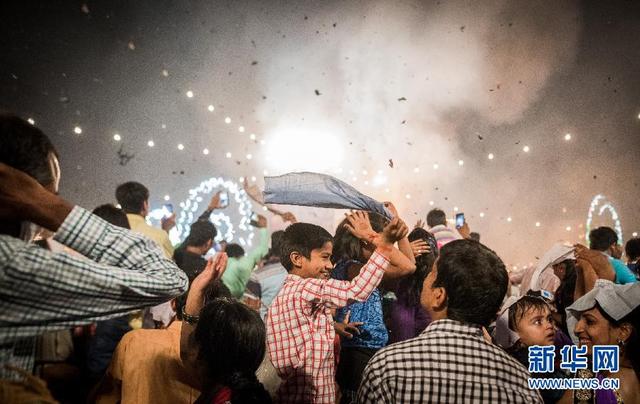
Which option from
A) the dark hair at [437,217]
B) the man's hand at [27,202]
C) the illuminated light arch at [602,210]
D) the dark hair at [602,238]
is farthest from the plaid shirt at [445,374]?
the illuminated light arch at [602,210]

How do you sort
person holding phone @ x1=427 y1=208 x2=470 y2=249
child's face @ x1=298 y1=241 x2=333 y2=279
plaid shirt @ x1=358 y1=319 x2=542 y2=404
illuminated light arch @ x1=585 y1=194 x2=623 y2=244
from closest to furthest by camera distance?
1. plaid shirt @ x1=358 y1=319 x2=542 y2=404
2. child's face @ x1=298 y1=241 x2=333 y2=279
3. person holding phone @ x1=427 y1=208 x2=470 y2=249
4. illuminated light arch @ x1=585 y1=194 x2=623 y2=244

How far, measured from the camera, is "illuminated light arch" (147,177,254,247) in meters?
17.4

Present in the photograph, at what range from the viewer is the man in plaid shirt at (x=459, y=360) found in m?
1.83

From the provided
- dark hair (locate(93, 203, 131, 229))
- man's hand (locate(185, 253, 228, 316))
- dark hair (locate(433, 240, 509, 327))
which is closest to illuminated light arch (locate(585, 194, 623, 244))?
dark hair (locate(433, 240, 509, 327))

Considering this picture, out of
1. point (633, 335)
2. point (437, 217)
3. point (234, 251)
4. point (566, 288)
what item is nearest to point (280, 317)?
point (633, 335)

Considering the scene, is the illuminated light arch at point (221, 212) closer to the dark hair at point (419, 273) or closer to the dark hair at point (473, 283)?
the dark hair at point (419, 273)

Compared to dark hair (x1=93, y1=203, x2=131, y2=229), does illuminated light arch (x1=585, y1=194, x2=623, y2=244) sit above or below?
above

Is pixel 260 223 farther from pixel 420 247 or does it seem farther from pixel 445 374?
pixel 445 374

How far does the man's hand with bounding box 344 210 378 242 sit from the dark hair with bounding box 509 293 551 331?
1462mm

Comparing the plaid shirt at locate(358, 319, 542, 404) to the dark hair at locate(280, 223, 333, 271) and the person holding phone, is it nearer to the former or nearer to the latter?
the dark hair at locate(280, 223, 333, 271)

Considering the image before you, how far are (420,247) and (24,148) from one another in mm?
3260

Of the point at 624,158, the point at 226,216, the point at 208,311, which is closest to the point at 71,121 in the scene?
the point at 226,216

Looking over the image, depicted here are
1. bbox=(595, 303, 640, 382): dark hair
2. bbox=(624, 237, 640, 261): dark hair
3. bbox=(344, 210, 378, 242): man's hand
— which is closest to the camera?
bbox=(595, 303, 640, 382): dark hair

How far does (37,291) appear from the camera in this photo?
3.74ft
